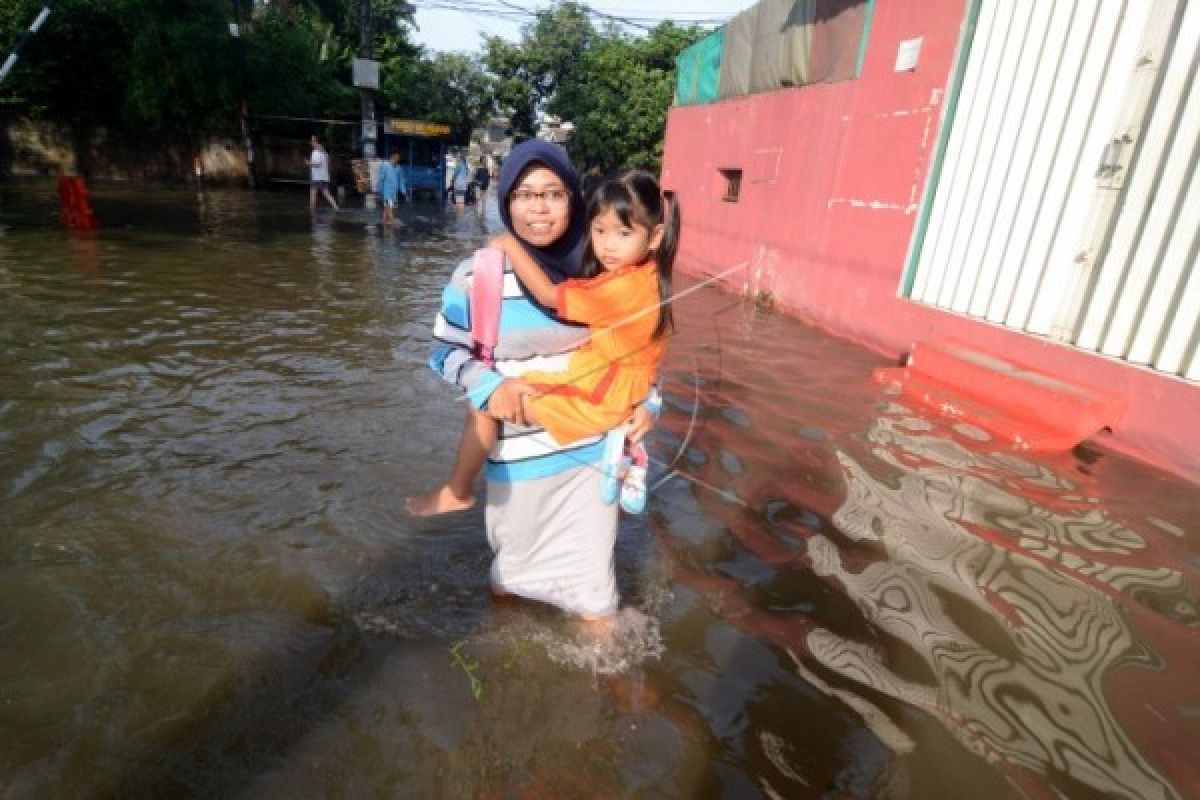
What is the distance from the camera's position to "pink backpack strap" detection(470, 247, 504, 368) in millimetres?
1893

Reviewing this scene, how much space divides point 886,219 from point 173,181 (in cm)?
2331

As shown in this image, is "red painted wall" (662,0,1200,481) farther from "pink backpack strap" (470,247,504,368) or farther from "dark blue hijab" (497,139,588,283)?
"pink backpack strap" (470,247,504,368)

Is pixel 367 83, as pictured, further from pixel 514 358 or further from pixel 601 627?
pixel 601 627

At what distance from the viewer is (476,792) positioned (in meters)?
1.83

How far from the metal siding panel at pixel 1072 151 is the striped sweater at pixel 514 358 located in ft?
15.4

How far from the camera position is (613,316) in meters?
1.89

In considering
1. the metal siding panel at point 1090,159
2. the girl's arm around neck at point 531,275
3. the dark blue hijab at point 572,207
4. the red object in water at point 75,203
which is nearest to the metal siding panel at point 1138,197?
the metal siding panel at point 1090,159

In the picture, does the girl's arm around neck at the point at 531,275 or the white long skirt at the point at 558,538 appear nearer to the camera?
the girl's arm around neck at the point at 531,275

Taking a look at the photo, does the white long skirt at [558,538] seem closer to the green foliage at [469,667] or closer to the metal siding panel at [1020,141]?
the green foliage at [469,667]

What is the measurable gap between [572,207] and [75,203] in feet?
39.4

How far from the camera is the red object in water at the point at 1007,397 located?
173 inches

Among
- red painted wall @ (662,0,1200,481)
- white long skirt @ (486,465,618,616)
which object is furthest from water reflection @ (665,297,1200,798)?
red painted wall @ (662,0,1200,481)

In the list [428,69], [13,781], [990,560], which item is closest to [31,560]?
[13,781]

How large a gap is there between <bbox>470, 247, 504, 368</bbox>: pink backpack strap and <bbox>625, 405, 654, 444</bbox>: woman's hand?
482mm
